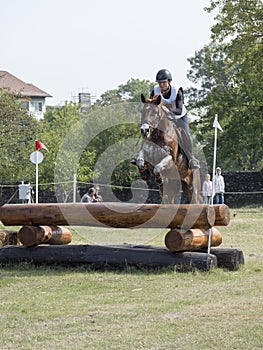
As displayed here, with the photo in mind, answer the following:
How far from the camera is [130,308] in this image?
789cm

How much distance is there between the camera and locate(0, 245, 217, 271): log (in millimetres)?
10695

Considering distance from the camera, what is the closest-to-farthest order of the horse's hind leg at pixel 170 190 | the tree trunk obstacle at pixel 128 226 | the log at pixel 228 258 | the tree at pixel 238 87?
the tree trunk obstacle at pixel 128 226 → the log at pixel 228 258 → the horse's hind leg at pixel 170 190 → the tree at pixel 238 87

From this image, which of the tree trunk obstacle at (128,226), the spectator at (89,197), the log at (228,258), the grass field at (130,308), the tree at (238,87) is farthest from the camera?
the tree at (238,87)

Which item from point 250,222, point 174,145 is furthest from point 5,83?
point 174,145

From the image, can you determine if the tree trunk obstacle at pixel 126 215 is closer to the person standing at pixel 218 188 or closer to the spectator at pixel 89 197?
the spectator at pixel 89 197

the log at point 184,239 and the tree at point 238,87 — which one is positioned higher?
the tree at point 238,87

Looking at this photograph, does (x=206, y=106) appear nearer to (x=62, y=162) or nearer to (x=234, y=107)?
(x=234, y=107)

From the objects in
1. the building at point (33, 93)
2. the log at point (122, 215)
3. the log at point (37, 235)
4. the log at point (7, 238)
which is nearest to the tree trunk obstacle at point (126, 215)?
the log at point (122, 215)

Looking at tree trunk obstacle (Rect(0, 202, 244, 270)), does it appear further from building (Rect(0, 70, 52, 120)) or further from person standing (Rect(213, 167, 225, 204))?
building (Rect(0, 70, 52, 120))

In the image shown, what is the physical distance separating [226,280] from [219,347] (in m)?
3.97

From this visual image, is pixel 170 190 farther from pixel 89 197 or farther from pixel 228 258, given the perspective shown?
pixel 89 197

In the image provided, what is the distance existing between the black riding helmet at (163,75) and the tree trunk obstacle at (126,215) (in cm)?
209

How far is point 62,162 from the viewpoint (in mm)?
40812

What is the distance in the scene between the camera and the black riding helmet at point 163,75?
11.3 meters
